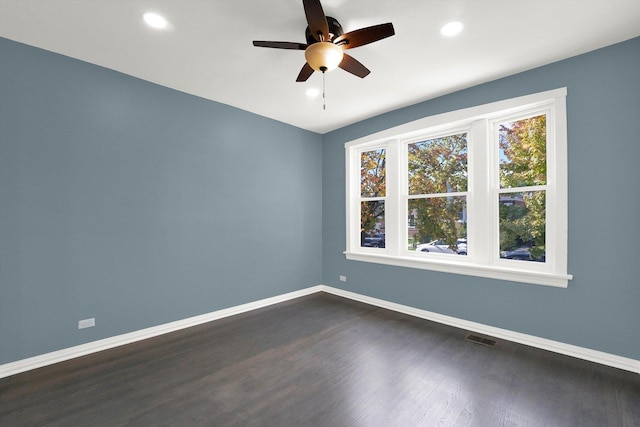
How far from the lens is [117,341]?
290 cm

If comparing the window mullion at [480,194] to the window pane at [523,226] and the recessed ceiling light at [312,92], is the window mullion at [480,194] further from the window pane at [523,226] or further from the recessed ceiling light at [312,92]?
the recessed ceiling light at [312,92]

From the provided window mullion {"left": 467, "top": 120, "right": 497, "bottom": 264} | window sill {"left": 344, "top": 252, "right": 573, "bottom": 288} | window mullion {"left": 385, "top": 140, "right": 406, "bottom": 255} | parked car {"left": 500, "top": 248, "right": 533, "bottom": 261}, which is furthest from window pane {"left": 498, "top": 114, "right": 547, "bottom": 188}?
window mullion {"left": 385, "top": 140, "right": 406, "bottom": 255}

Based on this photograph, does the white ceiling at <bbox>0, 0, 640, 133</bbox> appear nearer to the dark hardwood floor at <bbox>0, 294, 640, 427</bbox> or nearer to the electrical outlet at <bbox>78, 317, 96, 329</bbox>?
Result: the electrical outlet at <bbox>78, 317, 96, 329</bbox>

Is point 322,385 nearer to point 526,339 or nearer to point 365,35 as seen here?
point 526,339

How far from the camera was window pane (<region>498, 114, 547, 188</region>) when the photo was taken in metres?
2.94

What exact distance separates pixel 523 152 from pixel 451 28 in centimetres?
165

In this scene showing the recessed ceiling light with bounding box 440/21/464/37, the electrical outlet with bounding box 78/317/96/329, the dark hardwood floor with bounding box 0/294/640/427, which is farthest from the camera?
the electrical outlet with bounding box 78/317/96/329

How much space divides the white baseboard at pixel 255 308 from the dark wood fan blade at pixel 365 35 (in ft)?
10.4

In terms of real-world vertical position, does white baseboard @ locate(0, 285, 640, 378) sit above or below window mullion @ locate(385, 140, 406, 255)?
below

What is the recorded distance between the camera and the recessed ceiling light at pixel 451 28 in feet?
7.26

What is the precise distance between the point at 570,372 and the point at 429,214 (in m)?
2.10

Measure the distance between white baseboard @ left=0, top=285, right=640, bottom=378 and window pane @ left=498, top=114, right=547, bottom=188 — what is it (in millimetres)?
1638

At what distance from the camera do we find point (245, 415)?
1.90 m

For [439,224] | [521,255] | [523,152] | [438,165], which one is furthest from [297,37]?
[521,255]
